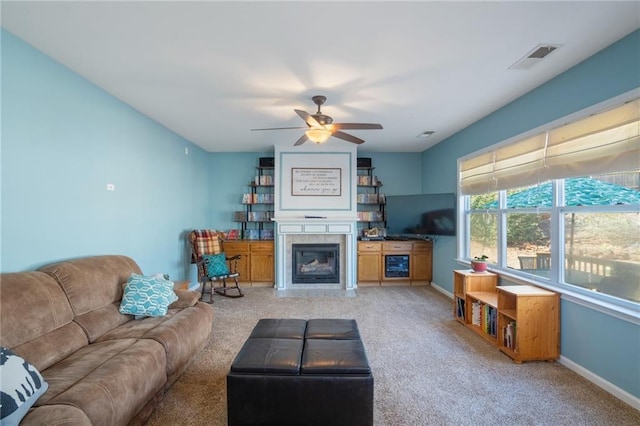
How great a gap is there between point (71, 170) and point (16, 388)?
181cm

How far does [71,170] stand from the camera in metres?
2.44

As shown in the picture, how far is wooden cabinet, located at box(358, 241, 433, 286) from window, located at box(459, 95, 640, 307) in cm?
166

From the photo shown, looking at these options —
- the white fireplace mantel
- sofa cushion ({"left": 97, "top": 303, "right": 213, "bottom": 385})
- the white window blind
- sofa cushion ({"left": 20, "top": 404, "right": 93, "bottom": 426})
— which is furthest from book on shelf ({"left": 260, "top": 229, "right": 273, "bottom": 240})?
sofa cushion ({"left": 20, "top": 404, "right": 93, "bottom": 426})

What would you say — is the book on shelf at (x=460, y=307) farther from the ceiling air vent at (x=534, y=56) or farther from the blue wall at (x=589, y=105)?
the ceiling air vent at (x=534, y=56)

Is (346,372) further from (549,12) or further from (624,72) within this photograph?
(624,72)

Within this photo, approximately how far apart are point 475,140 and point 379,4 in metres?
2.86

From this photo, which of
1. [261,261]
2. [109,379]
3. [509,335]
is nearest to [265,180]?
[261,261]

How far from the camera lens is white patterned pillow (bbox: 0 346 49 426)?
120cm

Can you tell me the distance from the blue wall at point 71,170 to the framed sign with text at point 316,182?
7.14ft

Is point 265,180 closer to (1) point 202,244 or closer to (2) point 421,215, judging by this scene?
(1) point 202,244

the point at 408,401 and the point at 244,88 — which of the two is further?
the point at 244,88

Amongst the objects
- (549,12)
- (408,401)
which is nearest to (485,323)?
(408,401)

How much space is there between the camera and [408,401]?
2.03 meters

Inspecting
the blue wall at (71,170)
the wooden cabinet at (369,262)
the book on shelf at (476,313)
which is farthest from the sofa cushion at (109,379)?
the wooden cabinet at (369,262)
